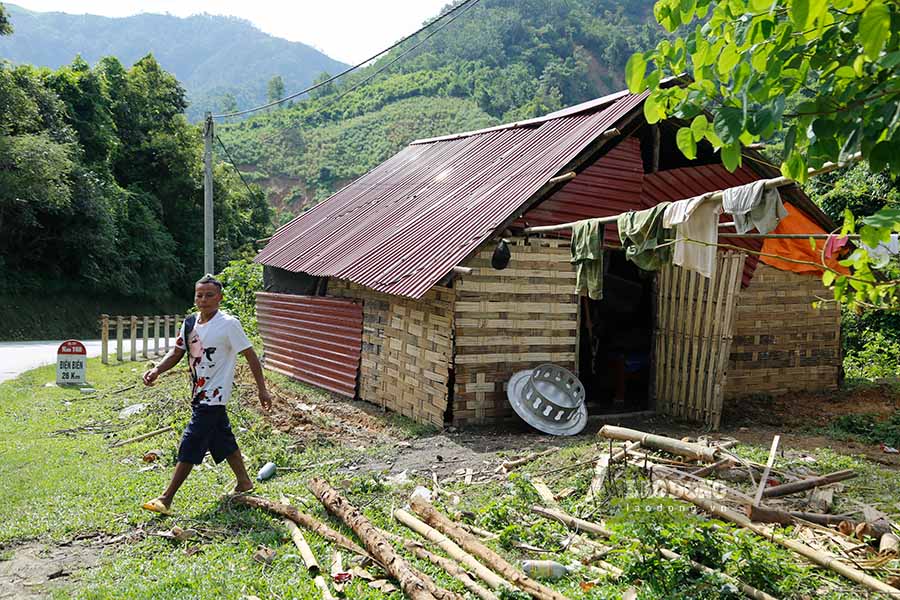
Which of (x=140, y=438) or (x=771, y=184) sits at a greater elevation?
(x=771, y=184)

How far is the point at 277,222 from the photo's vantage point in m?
62.8

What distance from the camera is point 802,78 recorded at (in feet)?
9.37

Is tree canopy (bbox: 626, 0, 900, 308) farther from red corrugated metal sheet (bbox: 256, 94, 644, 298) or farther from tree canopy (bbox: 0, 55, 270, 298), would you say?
tree canopy (bbox: 0, 55, 270, 298)

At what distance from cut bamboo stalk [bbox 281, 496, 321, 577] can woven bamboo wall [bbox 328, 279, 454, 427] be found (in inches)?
178

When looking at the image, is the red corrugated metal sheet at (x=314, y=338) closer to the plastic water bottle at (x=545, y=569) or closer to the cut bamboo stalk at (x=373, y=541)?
the cut bamboo stalk at (x=373, y=541)

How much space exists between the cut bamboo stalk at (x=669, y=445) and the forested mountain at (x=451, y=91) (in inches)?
2205

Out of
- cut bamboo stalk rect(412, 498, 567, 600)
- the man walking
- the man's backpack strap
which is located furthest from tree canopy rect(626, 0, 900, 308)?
the man's backpack strap

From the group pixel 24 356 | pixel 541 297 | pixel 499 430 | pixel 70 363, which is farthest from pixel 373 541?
pixel 24 356

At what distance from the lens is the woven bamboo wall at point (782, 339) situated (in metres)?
12.6

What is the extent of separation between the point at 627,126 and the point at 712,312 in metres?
3.47

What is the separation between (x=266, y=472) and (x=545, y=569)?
372 centimetres

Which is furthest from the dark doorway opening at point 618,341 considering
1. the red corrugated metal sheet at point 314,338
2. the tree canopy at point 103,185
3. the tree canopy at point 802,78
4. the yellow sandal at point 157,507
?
the tree canopy at point 103,185

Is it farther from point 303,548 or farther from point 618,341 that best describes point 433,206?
point 303,548

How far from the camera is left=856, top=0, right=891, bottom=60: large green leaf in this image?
2.38 metres
